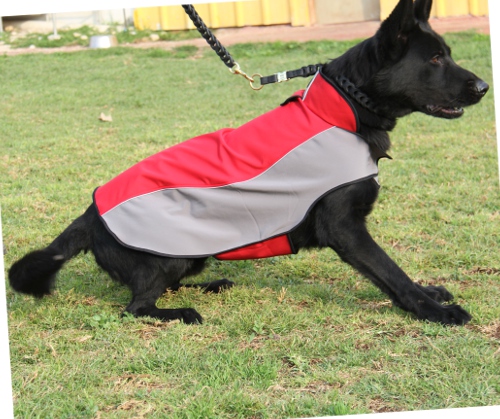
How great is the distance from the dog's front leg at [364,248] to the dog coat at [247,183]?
83 mm

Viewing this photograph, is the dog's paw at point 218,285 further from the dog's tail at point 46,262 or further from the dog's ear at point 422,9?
the dog's ear at point 422,9

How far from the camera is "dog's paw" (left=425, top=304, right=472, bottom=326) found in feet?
10.7

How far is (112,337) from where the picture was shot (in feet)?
10.8

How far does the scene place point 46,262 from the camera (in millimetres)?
3406

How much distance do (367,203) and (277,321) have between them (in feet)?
2.45

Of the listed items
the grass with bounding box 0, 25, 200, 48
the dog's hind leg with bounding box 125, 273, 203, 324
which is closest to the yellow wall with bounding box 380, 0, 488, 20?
the grass with bounding box 0, 25, 200, 48

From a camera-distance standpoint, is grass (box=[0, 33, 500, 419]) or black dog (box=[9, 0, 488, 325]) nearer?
grass (box=[0, 33, 500, 419])

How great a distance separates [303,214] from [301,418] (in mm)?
1094

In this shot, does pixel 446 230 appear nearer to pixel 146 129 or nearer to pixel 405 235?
pixel 405 235

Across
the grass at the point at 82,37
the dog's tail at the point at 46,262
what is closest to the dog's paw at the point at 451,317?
the dog's tail at the point at 46,262

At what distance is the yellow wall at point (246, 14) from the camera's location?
40.3 ft

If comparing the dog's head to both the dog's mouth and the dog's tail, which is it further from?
the dog's tail

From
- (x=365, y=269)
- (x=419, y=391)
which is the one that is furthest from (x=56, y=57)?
(x=419, y=391)

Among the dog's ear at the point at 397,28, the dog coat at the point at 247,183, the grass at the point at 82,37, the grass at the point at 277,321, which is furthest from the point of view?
the grass at the point at 82,37
